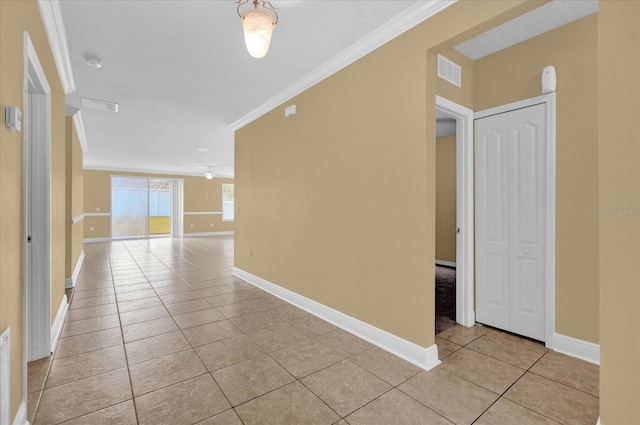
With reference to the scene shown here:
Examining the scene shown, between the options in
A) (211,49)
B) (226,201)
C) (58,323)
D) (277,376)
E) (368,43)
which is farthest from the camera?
(226,201)

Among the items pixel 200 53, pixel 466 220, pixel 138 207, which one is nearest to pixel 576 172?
pixel 466 220

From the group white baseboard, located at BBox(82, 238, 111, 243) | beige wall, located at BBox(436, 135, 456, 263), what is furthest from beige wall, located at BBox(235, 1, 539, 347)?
white baseboard, located at BBox(82, 238, 111, 243)

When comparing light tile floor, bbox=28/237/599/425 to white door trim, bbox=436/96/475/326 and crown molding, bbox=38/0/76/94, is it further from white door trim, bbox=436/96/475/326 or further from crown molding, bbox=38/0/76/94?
crown molding, bbox=38/0/76/94

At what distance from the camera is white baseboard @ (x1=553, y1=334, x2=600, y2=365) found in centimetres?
226

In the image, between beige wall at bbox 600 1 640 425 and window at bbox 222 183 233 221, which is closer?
beige wall at bbox 600 1 640 425

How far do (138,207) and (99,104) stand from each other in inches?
309

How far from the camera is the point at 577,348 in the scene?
2.33 metres

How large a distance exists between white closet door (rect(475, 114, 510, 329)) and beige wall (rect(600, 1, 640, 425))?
1452 mm

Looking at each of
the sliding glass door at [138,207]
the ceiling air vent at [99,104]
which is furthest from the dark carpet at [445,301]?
the sliding glass door at [138,207]

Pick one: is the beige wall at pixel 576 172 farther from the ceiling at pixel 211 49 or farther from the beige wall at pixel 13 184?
the beige wall at pixel 13 184

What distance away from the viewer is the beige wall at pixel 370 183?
223 cm

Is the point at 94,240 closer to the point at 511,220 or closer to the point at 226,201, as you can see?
Result: the point at 226,201

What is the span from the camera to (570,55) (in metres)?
2.39

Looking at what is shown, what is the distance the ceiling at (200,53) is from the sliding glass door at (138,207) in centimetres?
641
